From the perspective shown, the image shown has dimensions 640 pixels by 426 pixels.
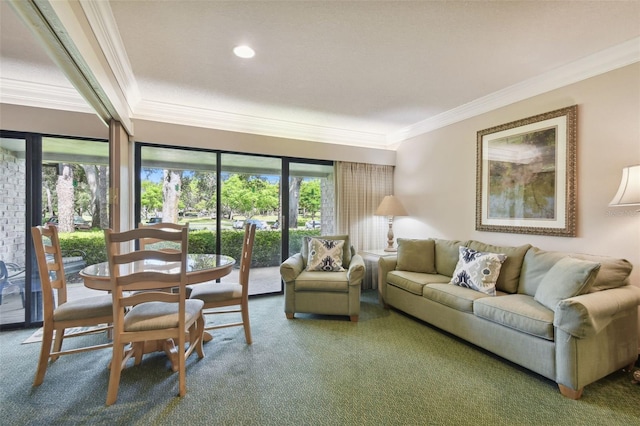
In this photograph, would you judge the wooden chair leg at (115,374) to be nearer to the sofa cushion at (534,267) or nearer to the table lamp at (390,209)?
the sofa cushion at (534,267)

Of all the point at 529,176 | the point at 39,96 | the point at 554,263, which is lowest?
the point at 554,263

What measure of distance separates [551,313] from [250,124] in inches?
147

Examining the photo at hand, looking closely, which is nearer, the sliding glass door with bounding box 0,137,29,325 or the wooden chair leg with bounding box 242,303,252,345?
the wooden chair leg with bounding box 242,303,252,345

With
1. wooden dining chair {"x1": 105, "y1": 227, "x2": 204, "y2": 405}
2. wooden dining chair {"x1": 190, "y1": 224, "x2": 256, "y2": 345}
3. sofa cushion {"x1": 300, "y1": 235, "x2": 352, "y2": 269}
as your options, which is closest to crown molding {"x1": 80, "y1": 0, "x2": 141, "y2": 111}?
wooden dining chair {"x1": 105, "y1": 227, "x2": 204, "y2": 405}

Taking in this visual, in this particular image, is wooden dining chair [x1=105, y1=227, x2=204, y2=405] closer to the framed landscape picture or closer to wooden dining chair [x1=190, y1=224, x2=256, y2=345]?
wooden dining chair [x1=190, y1=224, x2=256, y2=345]

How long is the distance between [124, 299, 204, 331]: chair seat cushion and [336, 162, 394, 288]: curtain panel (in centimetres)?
283

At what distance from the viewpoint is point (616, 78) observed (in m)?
2.37

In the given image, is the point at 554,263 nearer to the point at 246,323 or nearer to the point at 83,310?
the point at 246,323

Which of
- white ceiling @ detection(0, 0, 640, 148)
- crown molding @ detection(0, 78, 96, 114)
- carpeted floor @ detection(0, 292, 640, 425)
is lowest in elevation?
carpeted floor @ detection(0, 292, 640, 425)

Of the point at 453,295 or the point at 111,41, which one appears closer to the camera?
the point at 111,41

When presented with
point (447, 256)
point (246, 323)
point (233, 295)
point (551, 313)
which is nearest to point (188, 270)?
point (233, 295)

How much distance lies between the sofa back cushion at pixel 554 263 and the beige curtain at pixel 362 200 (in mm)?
2306

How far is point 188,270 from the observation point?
2.19 m

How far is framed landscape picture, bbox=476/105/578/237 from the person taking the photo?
2652 millimetres
